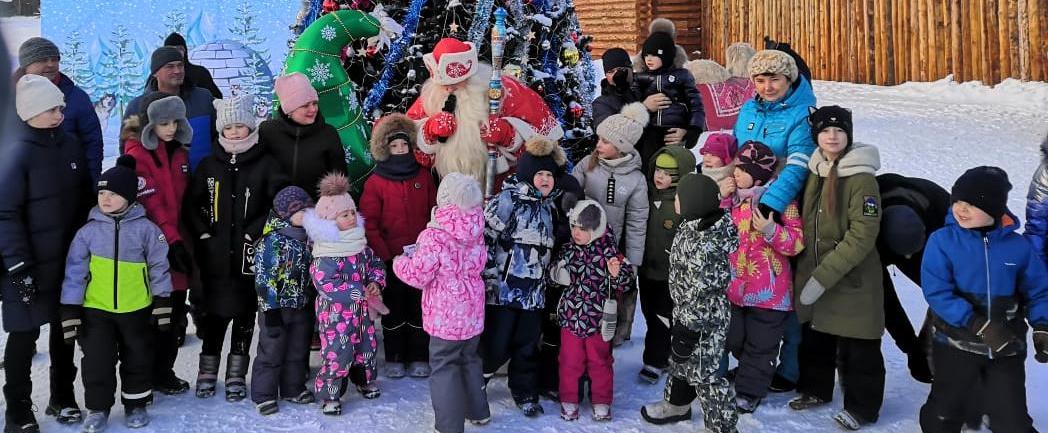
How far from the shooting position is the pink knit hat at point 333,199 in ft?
13.9

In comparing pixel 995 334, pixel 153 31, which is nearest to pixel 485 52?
pixel 995 334

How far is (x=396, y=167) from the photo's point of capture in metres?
4.80

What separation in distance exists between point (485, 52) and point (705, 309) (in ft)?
9.63

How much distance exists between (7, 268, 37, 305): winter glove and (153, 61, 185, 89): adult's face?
1.66m

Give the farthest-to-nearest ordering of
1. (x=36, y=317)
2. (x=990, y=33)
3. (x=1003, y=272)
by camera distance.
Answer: (x=990, y=33), (x=36, y=317), (x=1003, y=272)

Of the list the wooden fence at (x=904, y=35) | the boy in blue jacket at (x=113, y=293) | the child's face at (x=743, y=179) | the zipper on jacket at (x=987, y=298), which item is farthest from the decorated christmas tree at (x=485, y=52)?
the wooden fence at (x=904, y=35)

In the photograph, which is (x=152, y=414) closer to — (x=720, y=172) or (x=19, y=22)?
(x=720, y=172)

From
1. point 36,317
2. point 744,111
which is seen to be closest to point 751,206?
point 744,111

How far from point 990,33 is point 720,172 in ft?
36.8

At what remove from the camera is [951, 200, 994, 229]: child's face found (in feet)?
11.8

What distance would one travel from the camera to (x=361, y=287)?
171 inches

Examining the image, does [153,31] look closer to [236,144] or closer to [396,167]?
[236,144]

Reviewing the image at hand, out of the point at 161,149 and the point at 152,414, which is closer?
the point at 152,414

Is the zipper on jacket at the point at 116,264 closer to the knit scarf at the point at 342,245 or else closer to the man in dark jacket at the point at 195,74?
the knit scarf at the point at 342,245
